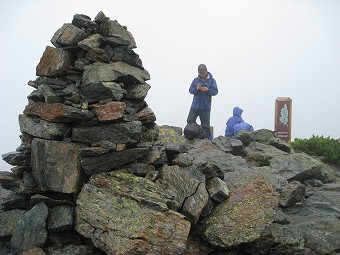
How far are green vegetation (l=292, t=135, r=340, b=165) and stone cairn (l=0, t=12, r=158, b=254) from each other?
52.2ft

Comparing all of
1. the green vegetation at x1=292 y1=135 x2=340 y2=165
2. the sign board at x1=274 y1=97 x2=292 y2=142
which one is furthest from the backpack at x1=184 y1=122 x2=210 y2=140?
the sign board at x1=274 y1=97 x2=292 y2=142

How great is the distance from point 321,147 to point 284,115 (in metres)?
4.63

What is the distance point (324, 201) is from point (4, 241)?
12.0 meters

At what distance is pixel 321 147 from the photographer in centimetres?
2291

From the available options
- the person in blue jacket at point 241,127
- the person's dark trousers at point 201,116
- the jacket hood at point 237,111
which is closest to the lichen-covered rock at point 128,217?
the person's dark trousers at point 201,116

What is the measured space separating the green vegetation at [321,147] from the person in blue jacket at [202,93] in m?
6.98

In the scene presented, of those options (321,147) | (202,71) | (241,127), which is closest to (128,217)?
(202,71)

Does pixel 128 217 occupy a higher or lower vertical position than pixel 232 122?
lower

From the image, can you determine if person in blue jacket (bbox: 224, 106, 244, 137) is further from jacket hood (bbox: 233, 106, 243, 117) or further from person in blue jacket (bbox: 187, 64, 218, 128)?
person in blue jacket (bbox: 187, 64, 218, 128)

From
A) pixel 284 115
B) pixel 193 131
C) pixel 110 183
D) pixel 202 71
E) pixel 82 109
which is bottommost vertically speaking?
pixel 110 183

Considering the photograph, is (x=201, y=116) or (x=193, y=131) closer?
(x=193, y=131)

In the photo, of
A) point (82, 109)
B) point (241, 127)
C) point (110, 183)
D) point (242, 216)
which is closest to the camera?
point (110, 183)

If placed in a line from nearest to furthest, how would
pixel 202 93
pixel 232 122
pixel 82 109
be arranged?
pixel 82 109 < pixel 202 93 < pixel 232 122

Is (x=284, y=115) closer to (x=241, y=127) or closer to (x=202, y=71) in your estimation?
(x=241, y=127)
